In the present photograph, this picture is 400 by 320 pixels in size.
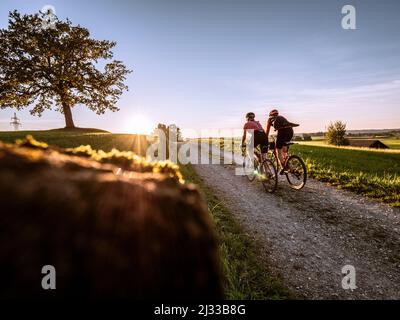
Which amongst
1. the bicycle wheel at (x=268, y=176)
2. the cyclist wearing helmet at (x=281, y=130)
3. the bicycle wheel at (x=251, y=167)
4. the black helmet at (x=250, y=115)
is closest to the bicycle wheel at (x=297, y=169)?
the cyclist wearing helmet at (x=281, y=130)

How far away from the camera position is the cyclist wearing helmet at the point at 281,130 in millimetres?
9094

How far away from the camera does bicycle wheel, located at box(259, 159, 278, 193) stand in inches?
359

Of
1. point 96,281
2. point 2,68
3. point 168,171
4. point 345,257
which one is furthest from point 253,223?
point 2,68

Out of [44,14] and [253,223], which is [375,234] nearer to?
[253,223]

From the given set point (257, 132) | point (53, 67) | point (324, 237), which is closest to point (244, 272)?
point (324, 237)

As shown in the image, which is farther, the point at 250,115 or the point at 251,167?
the point at 251,167

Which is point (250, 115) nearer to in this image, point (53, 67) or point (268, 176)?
point (268, 176)

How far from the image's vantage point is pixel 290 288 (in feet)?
12.5

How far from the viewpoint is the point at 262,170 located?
9.98 m

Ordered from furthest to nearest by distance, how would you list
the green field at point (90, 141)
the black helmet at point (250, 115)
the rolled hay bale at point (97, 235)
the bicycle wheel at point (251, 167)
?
the green field at point (90, 141)
the bicycle wheel at point (251, 167)
the black helmet at point (250, 115)
the rolled hay bale at point (97, 235)

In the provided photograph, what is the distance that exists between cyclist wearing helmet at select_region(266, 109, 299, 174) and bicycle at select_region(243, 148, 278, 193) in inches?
20.5

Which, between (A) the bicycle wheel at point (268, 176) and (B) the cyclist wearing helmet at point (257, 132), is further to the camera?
(B) the cyclist wearing helmet at point (257, 132)

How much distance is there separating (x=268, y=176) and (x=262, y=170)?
53 cm

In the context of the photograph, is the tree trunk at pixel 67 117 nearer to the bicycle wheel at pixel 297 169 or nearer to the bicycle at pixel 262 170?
the bicycle at pixel 262 170
